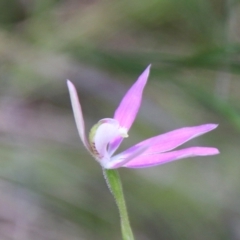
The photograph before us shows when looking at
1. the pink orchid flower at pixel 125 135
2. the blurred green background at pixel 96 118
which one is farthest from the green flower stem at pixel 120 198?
the blurred green background at pixel 96 118

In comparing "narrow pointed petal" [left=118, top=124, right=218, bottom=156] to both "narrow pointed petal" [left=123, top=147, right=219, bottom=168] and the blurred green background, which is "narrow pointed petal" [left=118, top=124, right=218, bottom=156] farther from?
the blurred green background

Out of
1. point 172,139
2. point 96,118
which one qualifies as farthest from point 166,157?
point 96,118

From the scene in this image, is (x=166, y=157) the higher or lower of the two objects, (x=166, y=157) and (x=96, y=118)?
the lower

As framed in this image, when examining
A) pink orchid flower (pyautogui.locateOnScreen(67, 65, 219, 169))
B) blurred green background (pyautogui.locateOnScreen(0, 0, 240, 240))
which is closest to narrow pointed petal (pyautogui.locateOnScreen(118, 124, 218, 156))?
pink orchid flower (pyautogui.locateOnScreen(67, 65, 219, 169))

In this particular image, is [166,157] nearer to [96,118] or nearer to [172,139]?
[172,139]

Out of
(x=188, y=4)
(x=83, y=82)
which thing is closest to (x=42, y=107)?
(x=83, y=82)

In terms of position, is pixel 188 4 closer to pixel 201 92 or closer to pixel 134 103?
pixel 201 92

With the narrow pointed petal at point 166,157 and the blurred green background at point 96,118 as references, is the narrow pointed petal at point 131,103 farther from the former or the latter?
the blurred green background at point 96,118
